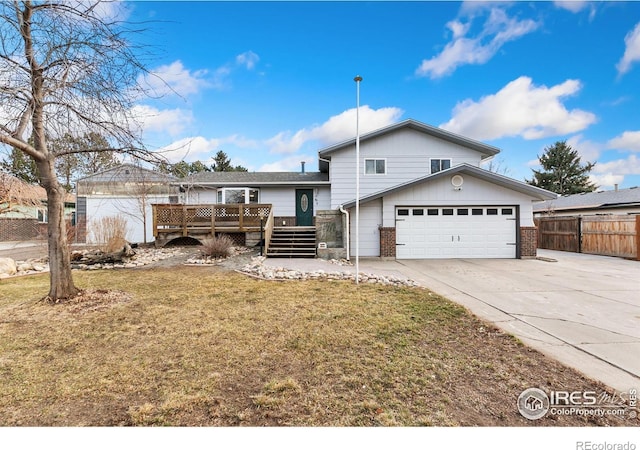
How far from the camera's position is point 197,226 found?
13930mm

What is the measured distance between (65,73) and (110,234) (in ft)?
29.9

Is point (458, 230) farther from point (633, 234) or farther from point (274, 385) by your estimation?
point (274, 385)

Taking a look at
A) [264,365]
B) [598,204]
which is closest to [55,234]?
[264,365]

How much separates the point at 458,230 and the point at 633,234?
6.88m

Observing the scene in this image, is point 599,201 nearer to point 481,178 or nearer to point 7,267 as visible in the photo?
point 481,178

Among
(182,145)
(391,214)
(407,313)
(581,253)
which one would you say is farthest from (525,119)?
(182,145)

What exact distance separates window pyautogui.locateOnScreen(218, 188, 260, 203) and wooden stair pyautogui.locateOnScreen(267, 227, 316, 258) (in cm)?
393

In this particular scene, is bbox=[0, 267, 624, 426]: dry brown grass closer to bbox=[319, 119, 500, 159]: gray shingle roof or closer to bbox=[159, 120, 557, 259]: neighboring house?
bbox=[159, 120, 557, 259]: neighboring house

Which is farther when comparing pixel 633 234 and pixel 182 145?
pixel 633 234

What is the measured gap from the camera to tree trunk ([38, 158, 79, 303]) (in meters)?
5.32

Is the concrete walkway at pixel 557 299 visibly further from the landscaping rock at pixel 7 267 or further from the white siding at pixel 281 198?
the landscaping rock at pixel 7 267

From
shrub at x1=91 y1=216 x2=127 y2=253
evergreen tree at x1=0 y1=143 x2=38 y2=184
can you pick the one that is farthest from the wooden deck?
evergreen tree at x1=0 y1=143 x2=38 y2=184

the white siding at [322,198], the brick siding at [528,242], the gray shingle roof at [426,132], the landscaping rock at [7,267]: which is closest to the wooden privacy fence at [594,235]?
the brick siding at [528,242]

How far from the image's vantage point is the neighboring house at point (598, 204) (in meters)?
17.3
